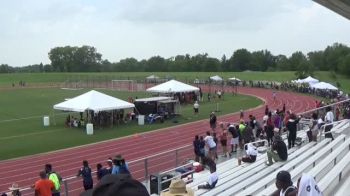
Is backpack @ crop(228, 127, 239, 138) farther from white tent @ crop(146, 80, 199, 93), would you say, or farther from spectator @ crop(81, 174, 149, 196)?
white tent @ crop(146, 80, 199, 93)

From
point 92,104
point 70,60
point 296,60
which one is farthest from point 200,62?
point 92,104

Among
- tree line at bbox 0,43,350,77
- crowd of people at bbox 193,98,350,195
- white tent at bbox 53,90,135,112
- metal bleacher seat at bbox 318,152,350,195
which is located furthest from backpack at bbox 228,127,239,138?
tree line at bbox 0,43,350,77

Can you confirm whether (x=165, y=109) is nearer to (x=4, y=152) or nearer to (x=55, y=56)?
(x=4, y=152)

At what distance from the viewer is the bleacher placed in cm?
981

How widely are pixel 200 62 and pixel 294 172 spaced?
127m

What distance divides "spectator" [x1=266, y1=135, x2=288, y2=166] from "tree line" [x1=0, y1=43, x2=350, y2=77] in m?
97.0

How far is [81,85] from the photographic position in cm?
7888

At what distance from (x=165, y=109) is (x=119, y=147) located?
37.3 ft

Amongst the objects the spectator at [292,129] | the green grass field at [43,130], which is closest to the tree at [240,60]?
the green grass field at [43,130]

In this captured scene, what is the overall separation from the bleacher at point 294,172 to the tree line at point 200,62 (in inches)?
3765

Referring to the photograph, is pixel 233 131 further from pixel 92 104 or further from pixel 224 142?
pixel 92 104

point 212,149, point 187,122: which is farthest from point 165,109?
point 212,149

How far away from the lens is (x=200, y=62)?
13688cm

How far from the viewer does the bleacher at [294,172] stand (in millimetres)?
9814
